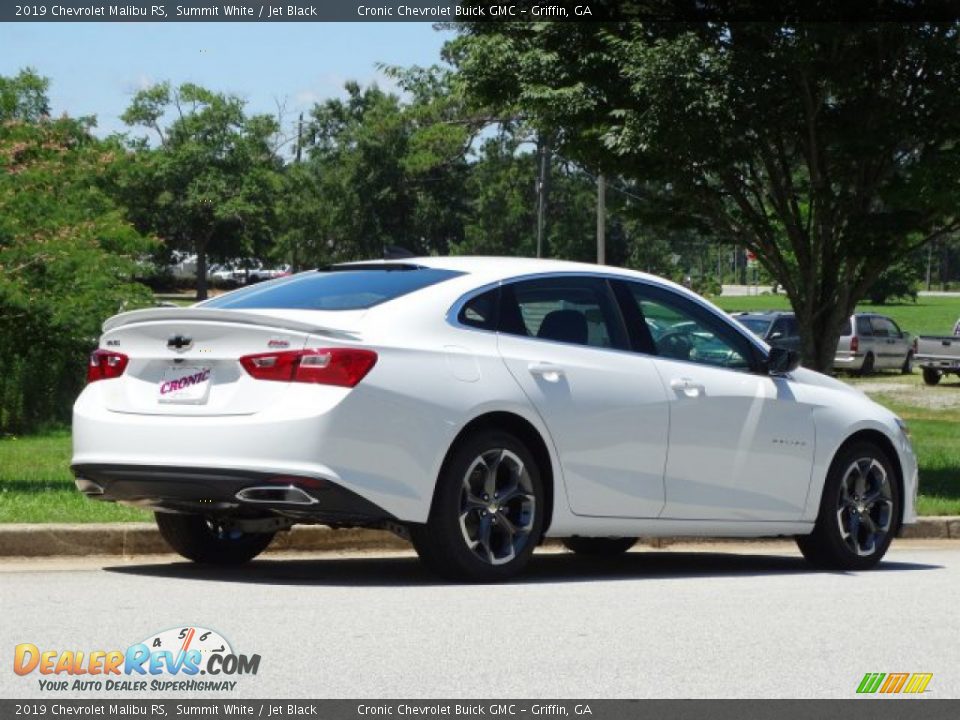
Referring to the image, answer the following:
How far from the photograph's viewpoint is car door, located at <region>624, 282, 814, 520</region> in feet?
31.7

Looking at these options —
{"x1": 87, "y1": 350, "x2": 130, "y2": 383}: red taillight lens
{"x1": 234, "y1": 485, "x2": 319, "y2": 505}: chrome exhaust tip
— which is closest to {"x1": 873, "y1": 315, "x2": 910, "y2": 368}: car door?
{"x1": 87, "y1": 350, "x2": 130, "y2": 383}: red taillight lens

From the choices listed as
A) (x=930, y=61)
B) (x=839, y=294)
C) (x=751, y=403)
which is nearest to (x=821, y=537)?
(x=751, y=403)

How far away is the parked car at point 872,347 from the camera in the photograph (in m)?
45.8

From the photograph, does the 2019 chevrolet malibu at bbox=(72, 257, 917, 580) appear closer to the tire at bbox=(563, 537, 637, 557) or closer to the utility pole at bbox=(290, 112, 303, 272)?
the tire at bbox=(563, 537, 637, 557)

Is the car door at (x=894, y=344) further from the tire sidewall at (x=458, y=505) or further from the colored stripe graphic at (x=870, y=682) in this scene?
the colored stripe graphic at (x=870, y=682)

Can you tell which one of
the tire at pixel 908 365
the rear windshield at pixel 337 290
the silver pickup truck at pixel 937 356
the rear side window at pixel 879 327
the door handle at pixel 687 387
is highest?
the rear windshield at pixel 337 290

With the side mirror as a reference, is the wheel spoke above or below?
below

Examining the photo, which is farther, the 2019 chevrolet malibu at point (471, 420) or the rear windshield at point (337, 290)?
the rear windshield at point (337, 290)

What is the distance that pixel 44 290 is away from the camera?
2298cm

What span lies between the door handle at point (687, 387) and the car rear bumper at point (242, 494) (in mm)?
2054

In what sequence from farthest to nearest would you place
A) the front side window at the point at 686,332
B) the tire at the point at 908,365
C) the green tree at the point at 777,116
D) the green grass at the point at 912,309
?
the green grass at the point at 912,309 < the tire at the point at 908,365 < the green tree at the point at 777,116 < the front side window at the point at 686,332

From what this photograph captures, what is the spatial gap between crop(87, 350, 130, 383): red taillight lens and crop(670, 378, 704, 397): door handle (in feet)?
9.56

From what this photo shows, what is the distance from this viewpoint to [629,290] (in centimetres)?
983

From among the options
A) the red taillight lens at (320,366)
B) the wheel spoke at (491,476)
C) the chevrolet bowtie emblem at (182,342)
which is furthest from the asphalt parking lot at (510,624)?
the chevrolet bowtie emblem at (182,342)
